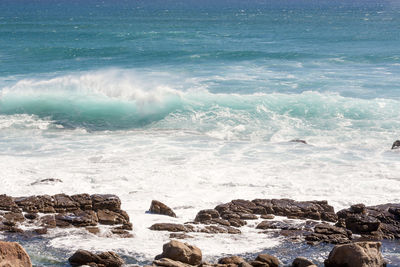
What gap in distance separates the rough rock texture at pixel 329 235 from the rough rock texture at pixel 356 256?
4.08 feet

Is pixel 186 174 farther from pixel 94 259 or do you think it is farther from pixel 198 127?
pixel 198 127

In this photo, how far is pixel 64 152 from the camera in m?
16.7

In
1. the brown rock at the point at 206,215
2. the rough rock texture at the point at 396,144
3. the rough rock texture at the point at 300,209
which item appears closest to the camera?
the brown rock at the point at 206,215

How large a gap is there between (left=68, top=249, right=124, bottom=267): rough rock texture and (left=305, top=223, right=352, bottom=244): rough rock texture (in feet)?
11.6

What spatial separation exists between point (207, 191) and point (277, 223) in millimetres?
2652

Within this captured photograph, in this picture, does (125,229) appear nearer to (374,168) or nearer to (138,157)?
(138,157)

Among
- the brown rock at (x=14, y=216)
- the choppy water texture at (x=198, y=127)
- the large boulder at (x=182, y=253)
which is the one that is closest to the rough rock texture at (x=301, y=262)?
the choppy water texture at (x=198, y=127)

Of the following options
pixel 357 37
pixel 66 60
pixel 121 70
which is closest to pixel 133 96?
pixel 121 70

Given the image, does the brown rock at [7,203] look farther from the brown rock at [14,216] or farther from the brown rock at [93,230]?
the brown rock at [93,230]

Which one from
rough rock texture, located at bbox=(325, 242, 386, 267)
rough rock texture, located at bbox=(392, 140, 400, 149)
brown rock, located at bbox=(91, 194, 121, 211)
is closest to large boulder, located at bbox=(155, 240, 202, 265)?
rough rock texture, located at bbox=(325, 242, 386, 267)

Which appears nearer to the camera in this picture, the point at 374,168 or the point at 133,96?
the point at 374,168

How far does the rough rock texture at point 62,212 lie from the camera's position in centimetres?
1036

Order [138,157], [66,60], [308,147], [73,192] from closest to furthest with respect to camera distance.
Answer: [73,192] → [138,157] → [308,147] → [66,60]

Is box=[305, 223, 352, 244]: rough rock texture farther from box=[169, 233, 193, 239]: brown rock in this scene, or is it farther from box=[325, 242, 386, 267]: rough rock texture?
box=[169, 233, 193, 239]: brown rock
